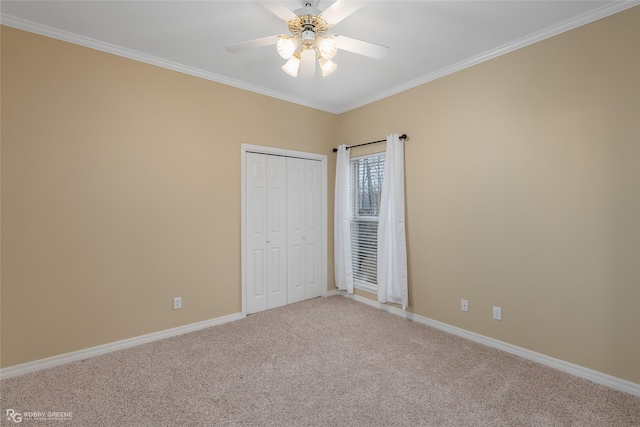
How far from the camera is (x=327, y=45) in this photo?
2068 millimetres

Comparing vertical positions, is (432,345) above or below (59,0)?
below

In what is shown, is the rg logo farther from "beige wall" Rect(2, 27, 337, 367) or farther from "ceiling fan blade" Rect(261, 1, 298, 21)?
"ceiling fan blade" Rect(261, 1, 298, 21)

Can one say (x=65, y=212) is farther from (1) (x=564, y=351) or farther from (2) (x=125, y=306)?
(1) (x=564, y=351)

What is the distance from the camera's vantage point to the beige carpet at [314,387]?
1.90 m

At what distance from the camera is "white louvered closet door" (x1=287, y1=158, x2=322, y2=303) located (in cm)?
411

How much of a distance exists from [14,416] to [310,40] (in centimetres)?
308

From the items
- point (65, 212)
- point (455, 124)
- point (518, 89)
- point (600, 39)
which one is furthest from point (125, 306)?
point (600, 39)

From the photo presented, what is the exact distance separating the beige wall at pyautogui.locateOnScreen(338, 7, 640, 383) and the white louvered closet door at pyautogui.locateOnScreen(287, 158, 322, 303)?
1408 millimetres

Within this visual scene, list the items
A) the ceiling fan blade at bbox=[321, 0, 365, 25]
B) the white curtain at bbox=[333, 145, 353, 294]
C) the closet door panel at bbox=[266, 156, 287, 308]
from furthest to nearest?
the white curtain at bbox=[333, 145, 353, 294]
the closet door panel at bbox=[266, 156, 287, 308]
the ceiling fan blade at bbox=[321, 0, 365, 25]

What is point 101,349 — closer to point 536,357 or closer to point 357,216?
point 357,216

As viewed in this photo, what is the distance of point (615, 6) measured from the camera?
2164mm

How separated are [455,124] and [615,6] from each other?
1328 mm

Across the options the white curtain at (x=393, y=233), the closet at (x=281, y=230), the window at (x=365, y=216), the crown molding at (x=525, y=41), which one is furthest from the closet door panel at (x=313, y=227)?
the crown molding at (x=525, y=41)

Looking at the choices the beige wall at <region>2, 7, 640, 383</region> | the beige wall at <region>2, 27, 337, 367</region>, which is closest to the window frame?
the beige wall at <region>2, 7, 640, 383</region>
